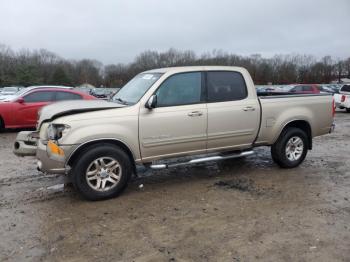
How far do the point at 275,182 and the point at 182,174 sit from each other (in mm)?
1674

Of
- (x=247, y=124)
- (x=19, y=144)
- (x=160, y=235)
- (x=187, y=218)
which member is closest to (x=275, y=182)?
(x=247, y=124)

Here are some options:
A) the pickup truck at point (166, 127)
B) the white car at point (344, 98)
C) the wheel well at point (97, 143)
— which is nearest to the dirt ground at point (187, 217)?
the pickup truck at point (166, 127)

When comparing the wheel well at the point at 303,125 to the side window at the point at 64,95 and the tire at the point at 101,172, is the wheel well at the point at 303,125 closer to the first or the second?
the tire at the point at 101,172

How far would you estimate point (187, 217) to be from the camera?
15.1 feet

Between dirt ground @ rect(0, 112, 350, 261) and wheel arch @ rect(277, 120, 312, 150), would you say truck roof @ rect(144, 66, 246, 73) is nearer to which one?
wheel arch @ rect(277, 120, 312, 150)

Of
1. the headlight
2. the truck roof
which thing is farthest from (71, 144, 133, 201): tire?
the truck roof

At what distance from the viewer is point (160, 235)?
4098mm

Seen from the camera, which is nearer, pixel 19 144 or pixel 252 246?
pixel 252 246

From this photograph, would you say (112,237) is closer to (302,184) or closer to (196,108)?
(196,108)

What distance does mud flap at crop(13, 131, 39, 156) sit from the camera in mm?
5464

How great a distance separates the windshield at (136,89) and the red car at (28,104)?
5431 mm

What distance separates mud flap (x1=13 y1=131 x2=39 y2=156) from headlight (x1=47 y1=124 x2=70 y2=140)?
62 cm

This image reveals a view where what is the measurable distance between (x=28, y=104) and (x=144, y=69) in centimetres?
7255

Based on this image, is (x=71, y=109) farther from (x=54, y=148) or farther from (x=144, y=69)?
(x=144, y=69)
